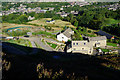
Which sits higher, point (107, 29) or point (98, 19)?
point (98, 19)

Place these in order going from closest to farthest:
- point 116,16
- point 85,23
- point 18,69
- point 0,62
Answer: point 0,62
point 18,69
point 85,23
point 116,16

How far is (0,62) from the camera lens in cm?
1245

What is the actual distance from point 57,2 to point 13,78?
5334 inches

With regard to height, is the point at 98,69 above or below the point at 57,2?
below

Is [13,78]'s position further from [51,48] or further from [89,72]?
[51,48]

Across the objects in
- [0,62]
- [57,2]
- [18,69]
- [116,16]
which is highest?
[57,2]

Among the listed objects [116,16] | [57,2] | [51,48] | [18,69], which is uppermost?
[57,2]

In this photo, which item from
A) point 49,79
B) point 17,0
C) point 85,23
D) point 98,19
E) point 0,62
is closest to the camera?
point 49,79

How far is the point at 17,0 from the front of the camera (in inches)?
5408

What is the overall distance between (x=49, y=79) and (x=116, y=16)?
232 feet

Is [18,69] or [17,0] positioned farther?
[17,0]

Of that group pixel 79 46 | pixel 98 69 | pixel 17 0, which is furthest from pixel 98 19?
pixel 17 0

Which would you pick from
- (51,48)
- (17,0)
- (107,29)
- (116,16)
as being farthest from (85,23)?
(17,0)

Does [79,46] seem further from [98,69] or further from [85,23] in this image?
[85,23]
